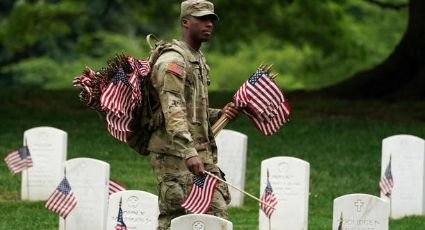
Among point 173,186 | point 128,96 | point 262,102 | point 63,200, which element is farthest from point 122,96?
point 63,200

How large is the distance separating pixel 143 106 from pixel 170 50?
18.8 inches

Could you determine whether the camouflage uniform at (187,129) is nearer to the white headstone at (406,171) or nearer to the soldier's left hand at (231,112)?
the soldier's left hand at (231,112)

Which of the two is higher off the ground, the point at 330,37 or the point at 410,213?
the point at 330,37

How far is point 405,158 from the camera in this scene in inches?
566

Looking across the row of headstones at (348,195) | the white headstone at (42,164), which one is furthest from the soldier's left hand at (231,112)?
the white headstone at (42,164)

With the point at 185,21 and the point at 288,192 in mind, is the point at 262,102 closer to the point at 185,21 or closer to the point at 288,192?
the point at 185,21

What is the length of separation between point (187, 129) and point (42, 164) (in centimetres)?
632

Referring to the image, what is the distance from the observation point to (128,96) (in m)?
9.16

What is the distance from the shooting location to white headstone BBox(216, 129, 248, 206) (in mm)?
14773

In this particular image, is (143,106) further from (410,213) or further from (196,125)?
(410,213)

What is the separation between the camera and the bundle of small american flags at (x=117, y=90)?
9109mm

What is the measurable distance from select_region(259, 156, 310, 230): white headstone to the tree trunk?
412 inches

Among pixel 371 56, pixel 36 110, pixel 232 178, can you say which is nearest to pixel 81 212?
pixel 232 178

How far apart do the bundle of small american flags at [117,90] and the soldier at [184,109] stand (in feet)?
0.49
